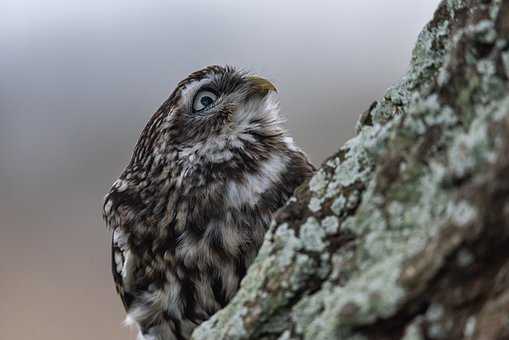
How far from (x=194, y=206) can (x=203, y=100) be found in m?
0.71

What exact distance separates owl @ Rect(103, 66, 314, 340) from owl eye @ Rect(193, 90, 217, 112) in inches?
0.8

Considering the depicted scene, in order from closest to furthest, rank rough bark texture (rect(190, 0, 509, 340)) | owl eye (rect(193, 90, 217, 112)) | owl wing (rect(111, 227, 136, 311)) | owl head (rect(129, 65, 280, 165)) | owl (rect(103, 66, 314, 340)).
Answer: rough bark texture (rect(190, 0, 509, 340))
owl (rect(103, 66, 314, 340))
owl wing (rect(111, 227, 136, 311))
owl head (rect(129, 65, 280, 165))
owl eye (rect(193, 90, 217, 112))

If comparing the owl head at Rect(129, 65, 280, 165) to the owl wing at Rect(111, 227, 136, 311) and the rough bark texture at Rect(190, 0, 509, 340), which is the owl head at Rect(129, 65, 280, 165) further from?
the rough bark texture at Rect(190, 0, 509, 340)

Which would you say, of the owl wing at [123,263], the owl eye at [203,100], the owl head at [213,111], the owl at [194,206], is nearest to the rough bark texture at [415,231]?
the owl at [194,206]

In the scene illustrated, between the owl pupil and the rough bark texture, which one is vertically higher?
the owl pupil

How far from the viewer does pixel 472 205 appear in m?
1.39

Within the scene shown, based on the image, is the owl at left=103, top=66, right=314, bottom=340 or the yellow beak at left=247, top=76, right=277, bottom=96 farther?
the yellow beak at left=247, top=76, right=277, bottom=96

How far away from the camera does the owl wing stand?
306cm

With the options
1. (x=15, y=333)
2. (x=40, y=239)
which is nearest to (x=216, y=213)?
(x=15, y=333)

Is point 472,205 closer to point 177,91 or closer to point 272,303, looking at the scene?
point 272,303

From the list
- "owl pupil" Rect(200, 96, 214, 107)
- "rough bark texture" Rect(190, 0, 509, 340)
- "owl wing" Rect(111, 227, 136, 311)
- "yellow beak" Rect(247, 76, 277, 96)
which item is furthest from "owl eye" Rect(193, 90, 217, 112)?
"rough bark texture" Rect(190, 0, 509, 340)

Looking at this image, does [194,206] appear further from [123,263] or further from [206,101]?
[206,101]

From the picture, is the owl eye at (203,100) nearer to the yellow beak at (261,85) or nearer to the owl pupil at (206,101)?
the owl pupil at (206,101)

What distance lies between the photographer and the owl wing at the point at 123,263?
306 cm
